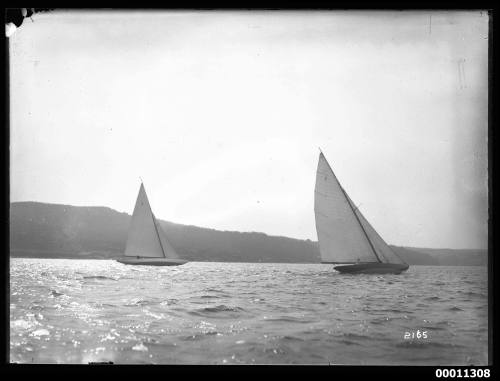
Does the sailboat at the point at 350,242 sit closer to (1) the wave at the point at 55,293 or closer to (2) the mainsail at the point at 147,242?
(2) the mainsail at the point at 147,242

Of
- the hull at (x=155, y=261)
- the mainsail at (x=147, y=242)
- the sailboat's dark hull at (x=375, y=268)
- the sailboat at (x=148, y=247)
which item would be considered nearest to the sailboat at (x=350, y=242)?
the sailboat's dark hull at (x=375, y=268)

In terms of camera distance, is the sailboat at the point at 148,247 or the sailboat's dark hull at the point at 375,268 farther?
the sailboat at the point at 148,247

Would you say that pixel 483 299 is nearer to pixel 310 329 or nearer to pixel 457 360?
pixel 457 360

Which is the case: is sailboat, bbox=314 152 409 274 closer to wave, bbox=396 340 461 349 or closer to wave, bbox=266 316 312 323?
wave, bbox=266 316 312 323

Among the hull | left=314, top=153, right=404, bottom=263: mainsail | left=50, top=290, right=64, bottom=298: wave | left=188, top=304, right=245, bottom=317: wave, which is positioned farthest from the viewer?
the hull

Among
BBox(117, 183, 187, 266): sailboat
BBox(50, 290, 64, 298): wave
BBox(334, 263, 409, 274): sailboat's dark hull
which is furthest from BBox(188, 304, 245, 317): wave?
BBox(117, 183, 187, 266): sailboat
